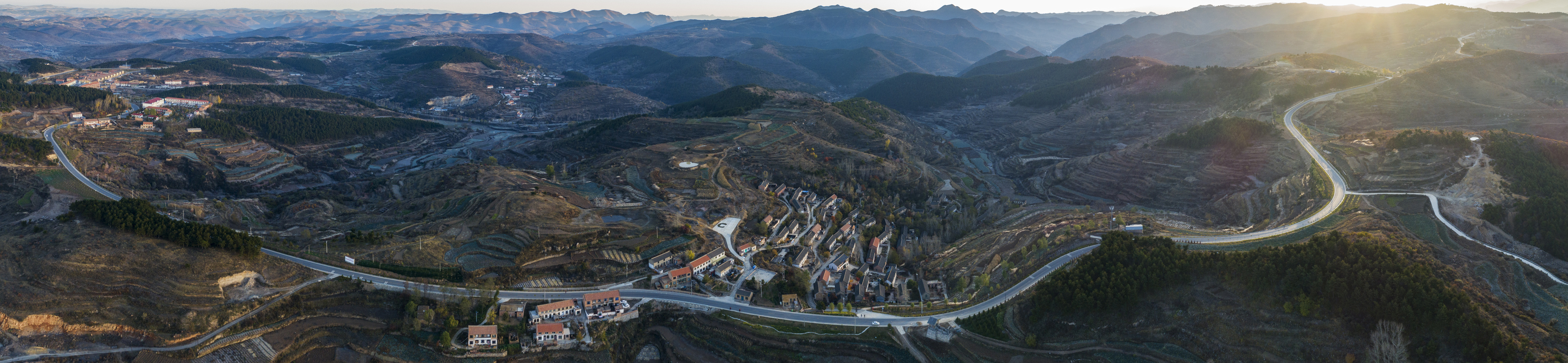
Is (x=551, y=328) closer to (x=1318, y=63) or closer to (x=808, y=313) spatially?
(x=808, y=313)

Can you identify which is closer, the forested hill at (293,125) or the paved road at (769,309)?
the paved road at (769,309)

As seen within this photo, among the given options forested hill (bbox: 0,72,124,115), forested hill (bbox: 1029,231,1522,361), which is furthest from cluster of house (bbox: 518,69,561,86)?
forested hill (bbox: 1029,231,1522,361)

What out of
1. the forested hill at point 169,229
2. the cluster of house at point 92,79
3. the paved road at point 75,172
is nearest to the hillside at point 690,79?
the cluster of house at point 92,79

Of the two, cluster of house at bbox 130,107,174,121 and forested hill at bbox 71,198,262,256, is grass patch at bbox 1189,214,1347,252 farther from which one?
cluster of house at bbox 130,107,174,121

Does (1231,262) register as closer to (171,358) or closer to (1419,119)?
(171,358)

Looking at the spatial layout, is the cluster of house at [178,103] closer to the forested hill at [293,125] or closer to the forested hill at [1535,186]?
the forested hill at [293,125]

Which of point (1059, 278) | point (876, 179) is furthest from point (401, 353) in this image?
point (876, 179)
